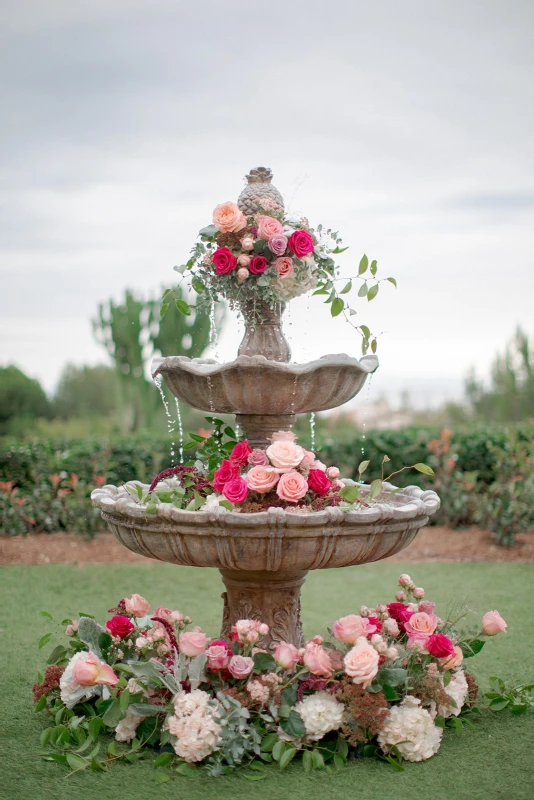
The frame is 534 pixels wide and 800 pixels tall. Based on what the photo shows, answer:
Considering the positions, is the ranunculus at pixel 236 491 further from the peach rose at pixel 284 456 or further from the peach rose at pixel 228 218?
the peach rose at pixel 228 218

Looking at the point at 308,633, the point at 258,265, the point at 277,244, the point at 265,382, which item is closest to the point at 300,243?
the point at 277,244

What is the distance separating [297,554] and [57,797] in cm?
133

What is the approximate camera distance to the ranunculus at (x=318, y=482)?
11.1ft

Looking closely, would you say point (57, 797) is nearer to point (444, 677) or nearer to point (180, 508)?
point (180, 508)

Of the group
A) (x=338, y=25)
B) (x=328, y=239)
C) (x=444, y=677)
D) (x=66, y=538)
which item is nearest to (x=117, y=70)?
(x=338, y=25)

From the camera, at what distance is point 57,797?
9.53 feet

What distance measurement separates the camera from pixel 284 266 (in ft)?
11.8

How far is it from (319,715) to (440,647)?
64cm

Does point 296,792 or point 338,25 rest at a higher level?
point 338,25

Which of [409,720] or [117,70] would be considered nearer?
[409,720]

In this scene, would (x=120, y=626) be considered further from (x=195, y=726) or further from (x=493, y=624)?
(x=493, y=624)

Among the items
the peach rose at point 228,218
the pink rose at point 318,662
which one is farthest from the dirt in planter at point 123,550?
the peach rose at point 228,218

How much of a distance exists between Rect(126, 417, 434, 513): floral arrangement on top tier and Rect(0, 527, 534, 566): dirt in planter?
14.1 ft

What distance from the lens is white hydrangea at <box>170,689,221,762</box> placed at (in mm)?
3076
